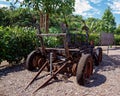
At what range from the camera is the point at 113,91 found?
21.9 ft

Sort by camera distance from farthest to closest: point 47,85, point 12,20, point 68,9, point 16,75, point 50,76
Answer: point 12,20 → point 68,9 → point 16,75 → point 50,76 → point 47,85

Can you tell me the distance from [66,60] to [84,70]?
2.95 feet

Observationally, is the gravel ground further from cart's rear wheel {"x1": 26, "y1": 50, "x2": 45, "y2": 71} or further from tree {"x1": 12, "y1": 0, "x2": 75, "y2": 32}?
tree {"x1": 12, "y1": 0, "x2": 75, "y2": 32}

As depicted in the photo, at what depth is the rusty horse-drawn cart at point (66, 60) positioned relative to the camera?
7.24m

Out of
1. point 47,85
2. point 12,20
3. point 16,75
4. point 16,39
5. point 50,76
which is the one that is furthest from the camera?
point 12,20

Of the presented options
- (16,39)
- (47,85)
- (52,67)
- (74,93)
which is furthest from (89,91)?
(16,39)

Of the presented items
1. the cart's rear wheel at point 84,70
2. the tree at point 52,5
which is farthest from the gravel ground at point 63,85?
the tree at point 52,5

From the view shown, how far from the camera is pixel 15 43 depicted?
33.8ft

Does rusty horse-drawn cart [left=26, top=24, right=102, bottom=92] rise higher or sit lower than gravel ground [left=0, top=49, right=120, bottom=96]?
higher

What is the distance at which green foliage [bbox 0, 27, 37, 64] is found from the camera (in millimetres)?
9906

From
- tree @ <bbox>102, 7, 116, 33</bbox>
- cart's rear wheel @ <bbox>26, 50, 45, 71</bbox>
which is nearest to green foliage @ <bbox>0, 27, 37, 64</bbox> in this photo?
cart's rear wheel @ <bbox>26, 50, 45, 71</bbox>

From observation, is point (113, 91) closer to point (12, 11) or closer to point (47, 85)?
point (47, 85)

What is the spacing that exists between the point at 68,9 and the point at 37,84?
747 cm

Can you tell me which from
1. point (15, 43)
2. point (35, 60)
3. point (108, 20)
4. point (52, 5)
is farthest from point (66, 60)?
point (108, 20)
